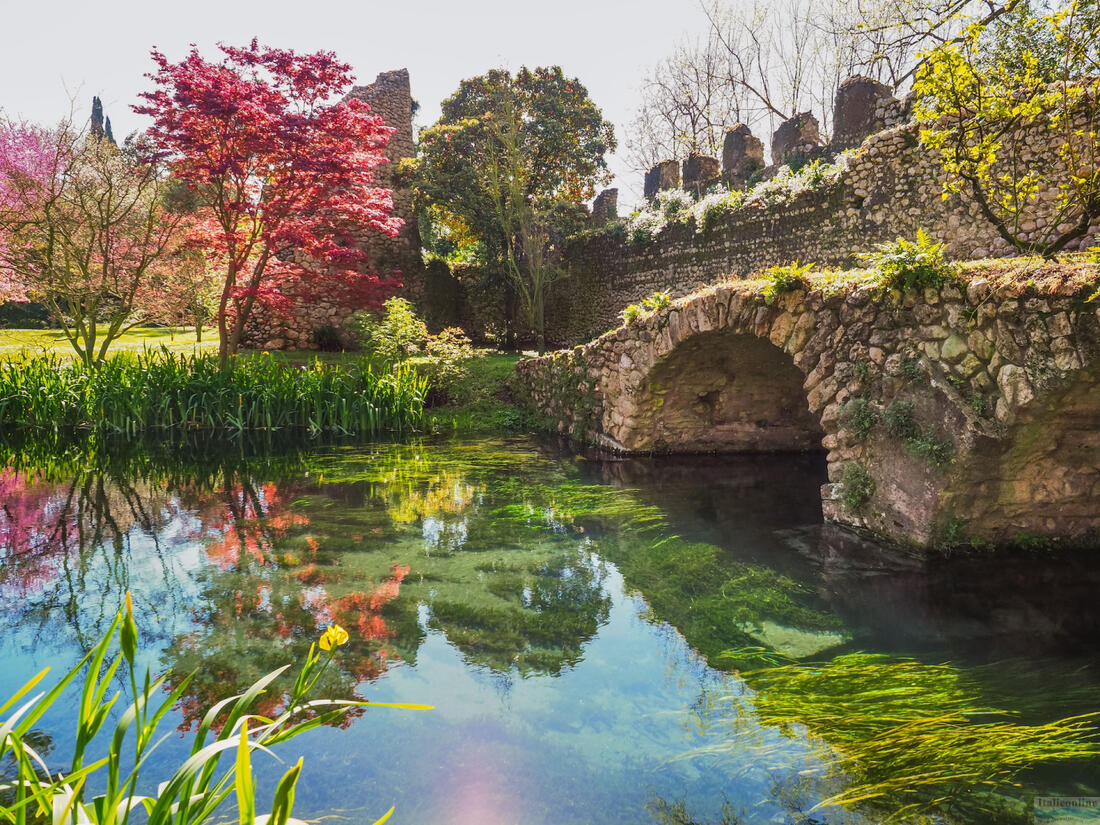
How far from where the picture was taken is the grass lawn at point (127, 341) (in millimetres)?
14344

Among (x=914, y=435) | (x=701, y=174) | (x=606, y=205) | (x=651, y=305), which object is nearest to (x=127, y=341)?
(x=606, y=205)

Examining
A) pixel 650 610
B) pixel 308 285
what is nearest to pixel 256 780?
pixel 650 610

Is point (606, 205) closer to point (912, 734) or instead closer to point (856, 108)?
point (856, 108)

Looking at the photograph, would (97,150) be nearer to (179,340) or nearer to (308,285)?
(308,285)

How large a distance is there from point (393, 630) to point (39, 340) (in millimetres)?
17788

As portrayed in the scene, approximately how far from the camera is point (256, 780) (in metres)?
2.17

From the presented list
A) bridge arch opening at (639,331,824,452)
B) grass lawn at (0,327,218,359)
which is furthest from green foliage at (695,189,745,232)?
grass lawn at (0,327,218,359)

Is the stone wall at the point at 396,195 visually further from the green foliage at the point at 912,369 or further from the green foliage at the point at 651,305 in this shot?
the green foliage at the point at 912,369

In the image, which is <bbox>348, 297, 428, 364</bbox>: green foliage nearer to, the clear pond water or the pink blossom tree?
the pink blossom tree

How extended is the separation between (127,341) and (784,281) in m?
16.4

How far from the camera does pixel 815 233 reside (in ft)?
36.2

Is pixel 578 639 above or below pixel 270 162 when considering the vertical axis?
below

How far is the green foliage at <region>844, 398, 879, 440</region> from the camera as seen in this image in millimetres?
4633

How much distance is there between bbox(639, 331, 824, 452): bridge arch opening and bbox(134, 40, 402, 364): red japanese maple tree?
20.7 feet
